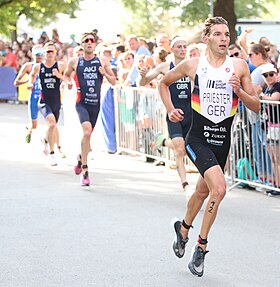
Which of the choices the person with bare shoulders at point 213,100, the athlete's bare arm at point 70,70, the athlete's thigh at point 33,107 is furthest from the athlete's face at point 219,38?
the athlete's thigh at point 33,107

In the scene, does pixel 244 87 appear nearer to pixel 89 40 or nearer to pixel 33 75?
pixel 89 40

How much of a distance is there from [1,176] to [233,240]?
5.48 m

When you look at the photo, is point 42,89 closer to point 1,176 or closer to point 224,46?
point 1,176

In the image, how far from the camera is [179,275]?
288 inches

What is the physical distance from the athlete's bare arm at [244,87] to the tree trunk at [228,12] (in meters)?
19.5

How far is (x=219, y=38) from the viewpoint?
751 cm

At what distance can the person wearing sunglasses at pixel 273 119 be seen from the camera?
37.0ft

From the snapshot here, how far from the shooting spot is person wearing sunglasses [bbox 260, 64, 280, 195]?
1128 cm

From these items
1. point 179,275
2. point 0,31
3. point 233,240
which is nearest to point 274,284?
point 179,275

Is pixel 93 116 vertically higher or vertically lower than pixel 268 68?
lower

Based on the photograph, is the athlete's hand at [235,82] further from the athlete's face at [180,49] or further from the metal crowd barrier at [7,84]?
the metal crowd barrier at [7,84]

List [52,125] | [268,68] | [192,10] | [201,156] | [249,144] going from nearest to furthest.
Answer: [201,156] < [268,68] < [249,144] < [52,125] < [192,10]

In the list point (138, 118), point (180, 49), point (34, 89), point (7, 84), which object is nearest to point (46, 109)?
point (34, 89)

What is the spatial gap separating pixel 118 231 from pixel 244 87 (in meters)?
2.27
